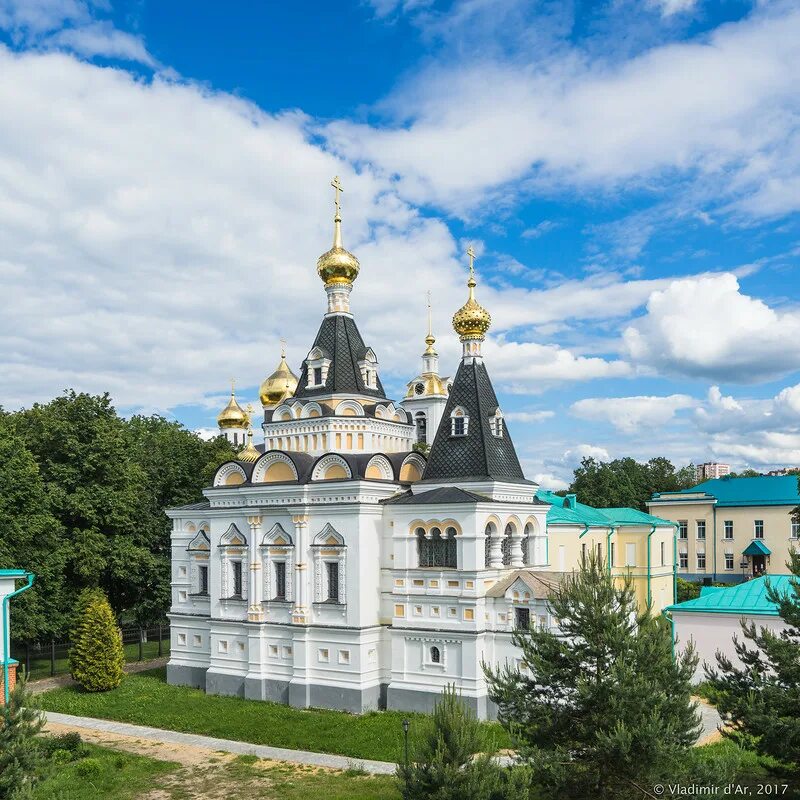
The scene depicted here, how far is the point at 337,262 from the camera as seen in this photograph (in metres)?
24.0

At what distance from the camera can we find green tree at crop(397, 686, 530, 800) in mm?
9945

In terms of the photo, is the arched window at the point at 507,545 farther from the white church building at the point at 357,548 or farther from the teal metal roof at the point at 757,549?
the teal metal roof at the point at 757,549

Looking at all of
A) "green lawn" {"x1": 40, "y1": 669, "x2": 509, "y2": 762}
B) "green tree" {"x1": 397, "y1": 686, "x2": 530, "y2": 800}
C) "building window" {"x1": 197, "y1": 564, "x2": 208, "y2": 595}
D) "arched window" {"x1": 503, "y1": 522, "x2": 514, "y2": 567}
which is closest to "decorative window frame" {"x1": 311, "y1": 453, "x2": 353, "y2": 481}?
"arched window" {"x1": 503, "y1": 522, "x2": 514, "y2": 567}

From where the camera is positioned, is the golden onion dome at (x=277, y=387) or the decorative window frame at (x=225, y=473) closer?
the decorative window frame at (x=225, y=473)

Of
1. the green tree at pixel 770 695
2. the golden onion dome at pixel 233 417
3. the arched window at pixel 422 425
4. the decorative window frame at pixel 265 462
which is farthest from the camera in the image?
the golden onion dome at pixel 233 417

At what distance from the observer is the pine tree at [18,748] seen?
9.70 metres

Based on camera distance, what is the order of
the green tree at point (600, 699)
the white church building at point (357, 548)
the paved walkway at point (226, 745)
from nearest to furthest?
the green tree at point (600, 699), the paved walkway at point (226, 745), the white church building at point (357, 548)

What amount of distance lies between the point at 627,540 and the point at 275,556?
58.0ft

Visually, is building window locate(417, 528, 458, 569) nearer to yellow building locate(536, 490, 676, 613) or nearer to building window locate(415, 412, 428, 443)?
building window locate(415, 412, 428, 443)

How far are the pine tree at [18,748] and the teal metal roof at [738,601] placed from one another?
14.6m

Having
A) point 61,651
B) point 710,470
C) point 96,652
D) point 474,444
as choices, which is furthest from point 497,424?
point 710,470

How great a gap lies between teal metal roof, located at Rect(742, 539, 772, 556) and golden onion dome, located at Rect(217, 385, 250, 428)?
24.0 meters

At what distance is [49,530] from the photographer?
25656 mm

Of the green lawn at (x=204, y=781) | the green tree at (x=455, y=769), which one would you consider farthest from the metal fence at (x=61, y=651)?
the green tree at (x=455, y=769)
